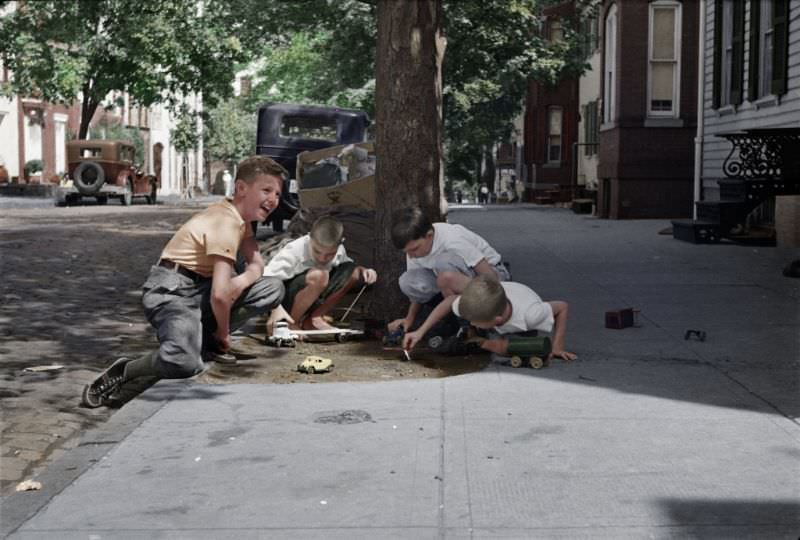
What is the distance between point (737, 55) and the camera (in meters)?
22.3

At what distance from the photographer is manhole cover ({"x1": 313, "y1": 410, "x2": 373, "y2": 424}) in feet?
19.8

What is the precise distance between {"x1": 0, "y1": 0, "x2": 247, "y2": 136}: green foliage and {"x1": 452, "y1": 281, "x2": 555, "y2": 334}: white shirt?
3246cm

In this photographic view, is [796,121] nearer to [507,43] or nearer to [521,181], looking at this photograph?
[507,43]

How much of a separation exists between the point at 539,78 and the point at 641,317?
29071 mm

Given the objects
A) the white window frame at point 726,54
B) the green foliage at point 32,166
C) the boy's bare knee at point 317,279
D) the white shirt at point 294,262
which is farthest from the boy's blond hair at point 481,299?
the green foliage at point 32,166

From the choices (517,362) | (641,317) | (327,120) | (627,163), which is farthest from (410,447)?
(627,163)

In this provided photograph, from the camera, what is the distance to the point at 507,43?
121ft

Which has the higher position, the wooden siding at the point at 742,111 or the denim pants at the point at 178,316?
the wooden siding at the point at 742,111

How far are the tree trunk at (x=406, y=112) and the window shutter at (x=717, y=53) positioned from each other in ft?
49.9

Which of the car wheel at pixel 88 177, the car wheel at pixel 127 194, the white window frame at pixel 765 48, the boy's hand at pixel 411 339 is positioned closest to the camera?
the boy's hand at pixel 411 339

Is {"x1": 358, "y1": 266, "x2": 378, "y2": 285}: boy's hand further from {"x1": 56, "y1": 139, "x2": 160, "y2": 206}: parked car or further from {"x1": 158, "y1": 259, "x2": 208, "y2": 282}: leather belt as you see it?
{"x1": 56, "y1": 139, "x2": 160, "y2": 206}: parked car

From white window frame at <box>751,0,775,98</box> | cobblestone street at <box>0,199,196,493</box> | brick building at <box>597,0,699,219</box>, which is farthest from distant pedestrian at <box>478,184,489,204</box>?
white window frame at <box>751,0,775,98</box>

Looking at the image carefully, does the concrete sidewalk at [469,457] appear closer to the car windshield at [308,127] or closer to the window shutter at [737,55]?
the window shutter at [737,55]

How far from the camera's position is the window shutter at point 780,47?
19375 millimetres
